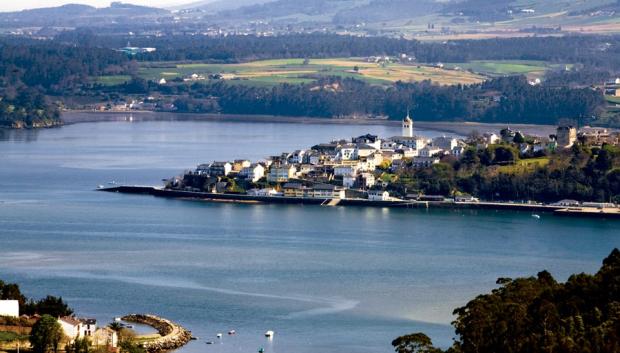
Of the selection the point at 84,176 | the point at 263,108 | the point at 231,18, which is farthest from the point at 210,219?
the point at 231,18

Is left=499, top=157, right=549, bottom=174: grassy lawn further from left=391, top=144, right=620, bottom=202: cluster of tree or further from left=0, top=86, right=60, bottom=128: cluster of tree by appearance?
left=0, top=86, right=60, bottom=128: cluster of tree

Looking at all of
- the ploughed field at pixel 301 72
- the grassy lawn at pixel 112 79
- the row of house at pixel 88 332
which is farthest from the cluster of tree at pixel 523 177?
the grassy lawn at pixel 112 79

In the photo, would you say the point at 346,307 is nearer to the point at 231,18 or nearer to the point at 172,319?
the point at 172,319

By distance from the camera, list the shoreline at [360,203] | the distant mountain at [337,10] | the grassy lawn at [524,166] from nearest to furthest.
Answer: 1. the shoreline at [360,203]
2. the grassy lawn at [524,166]
3. the distant mountain at [337,10]

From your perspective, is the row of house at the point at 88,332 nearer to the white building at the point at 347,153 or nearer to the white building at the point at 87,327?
the white building at the point at 87,327

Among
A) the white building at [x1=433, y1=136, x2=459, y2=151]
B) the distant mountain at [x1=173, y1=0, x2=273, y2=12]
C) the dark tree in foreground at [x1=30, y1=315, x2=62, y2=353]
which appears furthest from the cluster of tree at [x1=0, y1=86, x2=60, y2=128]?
the distant mountain at [x1=173, y1=0, x2=273, y2=12]

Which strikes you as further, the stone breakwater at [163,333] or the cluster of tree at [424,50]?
the cluster of tree at [424,50]

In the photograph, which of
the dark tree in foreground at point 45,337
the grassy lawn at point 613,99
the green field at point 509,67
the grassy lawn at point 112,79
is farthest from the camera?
the grassy lawn at point 112,79
